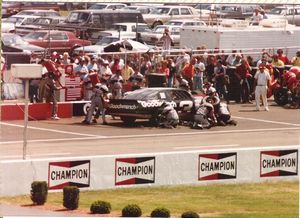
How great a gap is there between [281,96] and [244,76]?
1637mm

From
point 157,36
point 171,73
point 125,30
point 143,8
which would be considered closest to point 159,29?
point 125,30

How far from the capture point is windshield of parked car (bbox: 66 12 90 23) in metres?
66.8

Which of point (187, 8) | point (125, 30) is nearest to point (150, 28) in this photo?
point (125, 30)

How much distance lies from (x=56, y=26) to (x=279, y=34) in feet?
48.0

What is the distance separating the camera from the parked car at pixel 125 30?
61812 millimetres

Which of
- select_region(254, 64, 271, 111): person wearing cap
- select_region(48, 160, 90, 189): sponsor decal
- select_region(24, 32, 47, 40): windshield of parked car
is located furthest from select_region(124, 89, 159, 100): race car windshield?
select_region(24, 32, 47, 40): windshield of parked car

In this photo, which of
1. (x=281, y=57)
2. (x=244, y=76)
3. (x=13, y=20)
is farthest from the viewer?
(x=13, y=20)

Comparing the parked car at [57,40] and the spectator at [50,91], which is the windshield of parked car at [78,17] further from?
the spectator at [50,91]

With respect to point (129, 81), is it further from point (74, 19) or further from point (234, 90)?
point (74, 19)

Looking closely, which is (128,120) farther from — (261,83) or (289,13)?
(289,13)

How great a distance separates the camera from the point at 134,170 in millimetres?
27094

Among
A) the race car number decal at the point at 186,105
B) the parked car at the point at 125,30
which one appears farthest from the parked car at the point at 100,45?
the race car number decal at the point at 186,105

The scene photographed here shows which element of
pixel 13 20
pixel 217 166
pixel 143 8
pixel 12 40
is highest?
pixel 143 8

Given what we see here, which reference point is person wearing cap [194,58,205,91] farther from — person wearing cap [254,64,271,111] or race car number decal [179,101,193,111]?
race car number decal [179,101,193,111]
